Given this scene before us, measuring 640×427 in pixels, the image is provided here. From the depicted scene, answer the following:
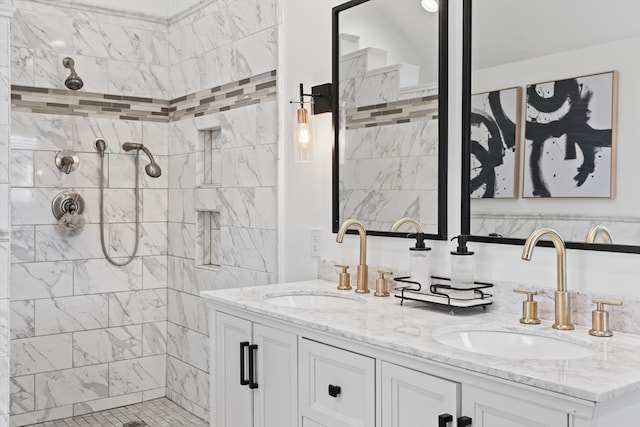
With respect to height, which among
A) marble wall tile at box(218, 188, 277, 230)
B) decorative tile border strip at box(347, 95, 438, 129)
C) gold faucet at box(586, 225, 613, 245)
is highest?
decorative tile border strip at box(347, 95, 438, 129)

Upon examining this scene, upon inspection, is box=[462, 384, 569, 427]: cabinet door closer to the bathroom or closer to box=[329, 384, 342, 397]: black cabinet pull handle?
box=[329, 384, 342, 397]: black cabinet pull handle

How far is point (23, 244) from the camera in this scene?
3799 mm

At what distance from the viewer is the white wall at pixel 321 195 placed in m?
2.18

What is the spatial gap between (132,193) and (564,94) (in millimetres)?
2980

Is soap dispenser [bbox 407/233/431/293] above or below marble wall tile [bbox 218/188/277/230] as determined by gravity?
below

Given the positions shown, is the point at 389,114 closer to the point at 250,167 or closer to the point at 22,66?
the point at 250,167

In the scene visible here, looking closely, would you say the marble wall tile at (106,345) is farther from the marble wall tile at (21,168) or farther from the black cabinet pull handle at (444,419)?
the black cabinet pull handle at (444,419)

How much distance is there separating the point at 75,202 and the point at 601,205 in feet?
10.0

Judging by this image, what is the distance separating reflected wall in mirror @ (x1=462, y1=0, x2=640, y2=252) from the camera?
1.83 metres

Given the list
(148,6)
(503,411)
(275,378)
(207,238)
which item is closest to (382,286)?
(275,378)

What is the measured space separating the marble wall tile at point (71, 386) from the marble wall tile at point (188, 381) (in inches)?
16.2

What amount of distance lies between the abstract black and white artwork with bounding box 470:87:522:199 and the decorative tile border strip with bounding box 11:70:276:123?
136 cm

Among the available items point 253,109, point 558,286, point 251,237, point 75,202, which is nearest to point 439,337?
point 558,286

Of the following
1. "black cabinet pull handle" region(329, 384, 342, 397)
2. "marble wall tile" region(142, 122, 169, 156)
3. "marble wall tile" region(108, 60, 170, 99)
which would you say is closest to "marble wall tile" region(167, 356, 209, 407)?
"marble wall tile" region(142, 122, 169, 156)
